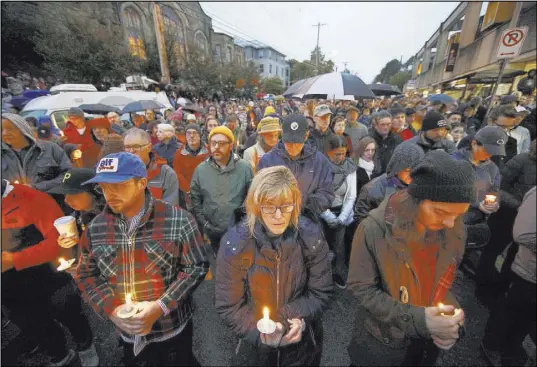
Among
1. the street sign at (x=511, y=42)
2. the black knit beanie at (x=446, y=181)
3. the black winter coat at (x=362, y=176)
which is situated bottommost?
the black winter coat at (x=362, y=176)

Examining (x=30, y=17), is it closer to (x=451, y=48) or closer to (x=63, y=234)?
(x=63, y=234)

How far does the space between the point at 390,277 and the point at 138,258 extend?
1718 millimetres

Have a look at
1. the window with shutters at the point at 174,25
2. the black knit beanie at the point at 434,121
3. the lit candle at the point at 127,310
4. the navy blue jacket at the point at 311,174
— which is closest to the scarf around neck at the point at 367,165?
the black knit beanie at the point at 434,121

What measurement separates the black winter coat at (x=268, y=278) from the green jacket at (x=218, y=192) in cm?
141

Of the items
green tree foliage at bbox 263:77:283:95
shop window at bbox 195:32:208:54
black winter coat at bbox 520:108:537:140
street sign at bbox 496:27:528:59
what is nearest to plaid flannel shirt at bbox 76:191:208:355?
street sign at bbox 496:27:528:59

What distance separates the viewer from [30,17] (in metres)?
18.5

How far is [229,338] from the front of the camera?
2.77 m

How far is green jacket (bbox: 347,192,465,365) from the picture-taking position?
1336mm

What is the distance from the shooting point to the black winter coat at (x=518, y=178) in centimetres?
250

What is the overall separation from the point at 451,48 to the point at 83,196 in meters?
35.0

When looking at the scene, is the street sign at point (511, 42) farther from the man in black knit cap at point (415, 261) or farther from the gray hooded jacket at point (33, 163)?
the gray hooded jacket at point (33, 163)

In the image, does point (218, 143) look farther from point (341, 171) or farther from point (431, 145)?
point (431, 145)

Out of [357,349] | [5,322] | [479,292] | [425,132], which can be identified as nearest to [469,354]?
[479,292]

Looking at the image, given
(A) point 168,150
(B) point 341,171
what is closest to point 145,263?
(B) point 341,171
